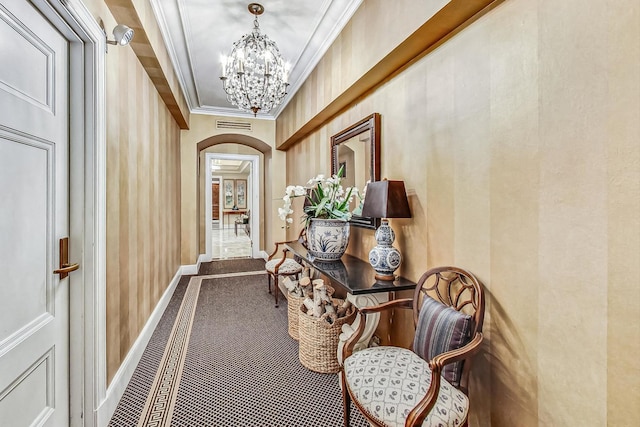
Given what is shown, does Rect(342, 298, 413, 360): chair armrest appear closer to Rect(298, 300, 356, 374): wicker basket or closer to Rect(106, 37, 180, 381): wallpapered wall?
Rect(298, 300, 356, 374): wicker basket

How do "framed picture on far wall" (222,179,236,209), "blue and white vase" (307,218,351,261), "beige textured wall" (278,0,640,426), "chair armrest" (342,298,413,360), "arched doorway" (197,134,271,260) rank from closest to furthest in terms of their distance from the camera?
1. "beige textured wall" (278,0,640,426)
2. "chair armrest" (342,298,413,360)
3. "blue and white vase" (307,218,351,261)
4. "arched doorway" (197,134,271,260)
5. "framed picture on far wall" (222,179,236,209)

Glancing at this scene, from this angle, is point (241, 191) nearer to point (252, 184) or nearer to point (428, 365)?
point (252, 184)

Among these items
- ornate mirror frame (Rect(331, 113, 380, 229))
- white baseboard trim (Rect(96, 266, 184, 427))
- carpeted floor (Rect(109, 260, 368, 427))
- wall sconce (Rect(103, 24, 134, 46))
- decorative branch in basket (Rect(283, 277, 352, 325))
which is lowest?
carpeted floor (Rect(109, 260, 368, 427))

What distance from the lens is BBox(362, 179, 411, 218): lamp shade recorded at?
189cm

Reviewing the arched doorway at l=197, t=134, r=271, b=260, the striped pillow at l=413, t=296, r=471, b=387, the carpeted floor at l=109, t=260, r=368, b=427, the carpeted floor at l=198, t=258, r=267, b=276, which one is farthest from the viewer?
the arched doorway at l=197, t=134, r=271, b=260

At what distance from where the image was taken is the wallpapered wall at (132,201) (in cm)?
187

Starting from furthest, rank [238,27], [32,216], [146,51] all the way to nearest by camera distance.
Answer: [238,27] → [146,51] → [32,216]

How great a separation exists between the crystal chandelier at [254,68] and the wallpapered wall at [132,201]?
756 mm

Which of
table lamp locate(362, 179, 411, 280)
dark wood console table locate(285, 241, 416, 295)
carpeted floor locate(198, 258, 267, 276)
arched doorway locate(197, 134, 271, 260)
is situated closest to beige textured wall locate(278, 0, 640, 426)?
table lamp locate(362, 179, 411, 280)

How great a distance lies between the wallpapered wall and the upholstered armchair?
1.54 meters

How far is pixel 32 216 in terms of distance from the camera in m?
1.29

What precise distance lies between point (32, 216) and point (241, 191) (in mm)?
11947

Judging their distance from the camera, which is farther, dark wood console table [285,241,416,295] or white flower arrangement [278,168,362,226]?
white flower arrangement [278,168,362,226]

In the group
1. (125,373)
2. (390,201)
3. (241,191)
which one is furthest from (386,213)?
(241,191)
